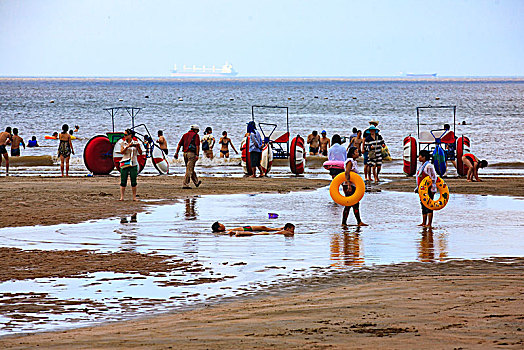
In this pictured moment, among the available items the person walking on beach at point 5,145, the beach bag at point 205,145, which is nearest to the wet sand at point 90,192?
the person walking on beach at point 5,145

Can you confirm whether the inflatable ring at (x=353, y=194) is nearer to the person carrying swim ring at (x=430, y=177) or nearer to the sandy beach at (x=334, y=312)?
the person carrying swim ring at (x=430, y=177)

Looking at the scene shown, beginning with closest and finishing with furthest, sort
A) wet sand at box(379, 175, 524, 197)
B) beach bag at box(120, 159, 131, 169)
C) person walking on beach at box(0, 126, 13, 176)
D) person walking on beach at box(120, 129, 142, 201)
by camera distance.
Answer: person walking on beach at box(120, 129, 142, 201)
beach bag at box(120, 159, 131, 169)
wet sand at box(379, 175, 524, 197)
person walking on beach at box(0, 126, 13, 176)

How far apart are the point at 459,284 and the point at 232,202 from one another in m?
8.91

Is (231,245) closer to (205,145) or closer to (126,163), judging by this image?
(126,163)

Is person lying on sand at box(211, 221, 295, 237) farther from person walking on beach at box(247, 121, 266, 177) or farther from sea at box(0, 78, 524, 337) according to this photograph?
person walking on beach at box(247, 121, 266, 177)

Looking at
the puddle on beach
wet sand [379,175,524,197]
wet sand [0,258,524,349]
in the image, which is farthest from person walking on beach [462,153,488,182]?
wet sand [0,258,524,349]

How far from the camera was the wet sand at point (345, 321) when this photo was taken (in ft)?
19.4

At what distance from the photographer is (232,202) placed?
54.5 ft

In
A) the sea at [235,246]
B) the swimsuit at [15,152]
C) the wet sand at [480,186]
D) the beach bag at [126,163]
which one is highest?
the swimsuit at [15,152]

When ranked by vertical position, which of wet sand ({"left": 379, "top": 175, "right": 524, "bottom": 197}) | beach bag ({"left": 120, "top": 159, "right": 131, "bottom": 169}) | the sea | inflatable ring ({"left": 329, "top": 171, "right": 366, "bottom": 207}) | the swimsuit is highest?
the swimsuit

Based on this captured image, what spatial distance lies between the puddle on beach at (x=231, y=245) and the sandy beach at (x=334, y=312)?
315 millimetres

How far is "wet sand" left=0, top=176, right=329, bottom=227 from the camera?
14.4 m

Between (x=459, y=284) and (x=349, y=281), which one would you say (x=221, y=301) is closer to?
(x=349, y=281)

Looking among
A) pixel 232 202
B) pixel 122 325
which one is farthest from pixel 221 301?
pixel 232 202
